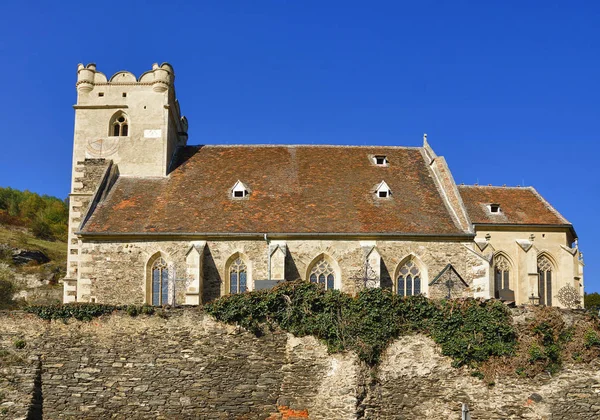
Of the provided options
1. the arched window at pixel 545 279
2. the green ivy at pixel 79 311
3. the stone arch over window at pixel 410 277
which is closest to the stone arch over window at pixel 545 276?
the arched window at pixel 545 279

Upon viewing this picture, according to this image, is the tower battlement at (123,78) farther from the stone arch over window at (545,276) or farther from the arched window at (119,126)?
the stone arch over window at (545,276)

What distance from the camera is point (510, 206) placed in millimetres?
42219

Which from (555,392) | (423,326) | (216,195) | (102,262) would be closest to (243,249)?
(216,195)

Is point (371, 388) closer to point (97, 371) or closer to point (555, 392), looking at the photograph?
point (555, 392)

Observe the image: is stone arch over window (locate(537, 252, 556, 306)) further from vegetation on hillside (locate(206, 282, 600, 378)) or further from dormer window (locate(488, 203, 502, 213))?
vegetation on hillside (locate(206, 282, 600, 378))

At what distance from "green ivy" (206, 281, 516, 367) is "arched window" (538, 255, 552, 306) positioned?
18.3 meters

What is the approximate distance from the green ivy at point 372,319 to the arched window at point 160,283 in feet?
32.1

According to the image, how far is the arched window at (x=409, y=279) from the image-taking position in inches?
1299

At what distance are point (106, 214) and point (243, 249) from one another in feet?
23.3

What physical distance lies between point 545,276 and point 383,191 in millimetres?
11923

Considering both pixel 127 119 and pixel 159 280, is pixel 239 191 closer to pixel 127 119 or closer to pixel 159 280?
pixel 159 280

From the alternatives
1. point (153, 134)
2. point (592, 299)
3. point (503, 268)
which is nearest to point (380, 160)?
point (503, 268)

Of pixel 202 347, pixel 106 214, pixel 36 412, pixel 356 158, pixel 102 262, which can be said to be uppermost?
pixel 356 158

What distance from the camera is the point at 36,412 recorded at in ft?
74.7
